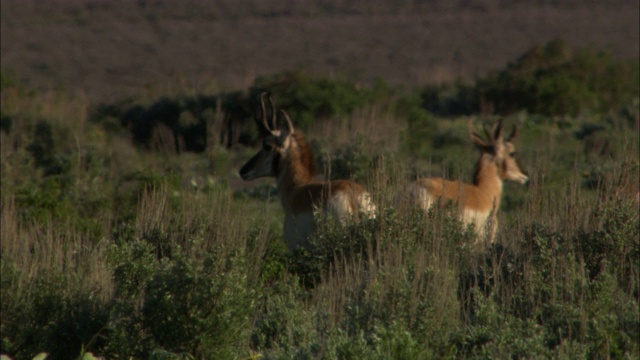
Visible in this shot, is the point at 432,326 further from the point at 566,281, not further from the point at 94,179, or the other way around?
the point at 94,179

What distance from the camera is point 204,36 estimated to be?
67688mm

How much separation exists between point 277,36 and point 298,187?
5606 cm

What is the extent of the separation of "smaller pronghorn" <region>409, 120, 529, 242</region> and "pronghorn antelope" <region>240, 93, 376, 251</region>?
668mm

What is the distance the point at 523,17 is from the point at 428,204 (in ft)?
193

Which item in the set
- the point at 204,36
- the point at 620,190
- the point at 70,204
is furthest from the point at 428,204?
the point at 204,36

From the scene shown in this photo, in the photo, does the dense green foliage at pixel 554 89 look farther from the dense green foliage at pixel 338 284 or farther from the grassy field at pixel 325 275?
the dense green foliage at pixel 338 284

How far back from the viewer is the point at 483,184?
13.1 metres

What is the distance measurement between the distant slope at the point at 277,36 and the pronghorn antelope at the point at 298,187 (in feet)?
122

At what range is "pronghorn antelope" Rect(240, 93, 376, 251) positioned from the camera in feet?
33.0

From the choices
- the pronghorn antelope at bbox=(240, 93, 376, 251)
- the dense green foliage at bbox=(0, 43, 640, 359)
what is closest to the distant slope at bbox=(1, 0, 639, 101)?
the pronghorn antelope at bbox=(240, 93, 376, 251)

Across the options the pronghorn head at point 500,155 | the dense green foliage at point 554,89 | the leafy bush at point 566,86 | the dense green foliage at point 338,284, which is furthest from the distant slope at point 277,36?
the dense green foliage at point 338,284

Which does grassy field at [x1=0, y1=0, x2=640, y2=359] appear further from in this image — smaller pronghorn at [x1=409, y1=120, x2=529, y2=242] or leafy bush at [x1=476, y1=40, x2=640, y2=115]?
leafy bush at [x1=476, y1=40, x2=640, y2=115]

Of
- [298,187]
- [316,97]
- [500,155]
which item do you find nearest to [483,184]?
[500,155]

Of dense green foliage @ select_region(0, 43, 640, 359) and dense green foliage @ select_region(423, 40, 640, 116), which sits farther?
dense green foliage @ select_region(423, 40, 640, 116)
